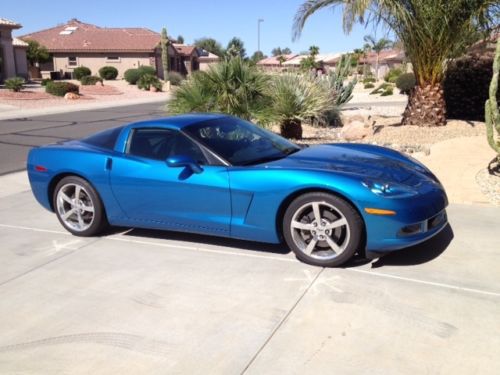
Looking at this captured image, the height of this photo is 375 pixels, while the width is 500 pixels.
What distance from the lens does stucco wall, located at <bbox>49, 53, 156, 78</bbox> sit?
53250 millimetres

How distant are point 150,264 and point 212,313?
1.23m

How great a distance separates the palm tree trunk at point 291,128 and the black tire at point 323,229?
21.2 feet

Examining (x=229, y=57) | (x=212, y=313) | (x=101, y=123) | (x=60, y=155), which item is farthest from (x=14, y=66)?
(x=212, y=313)

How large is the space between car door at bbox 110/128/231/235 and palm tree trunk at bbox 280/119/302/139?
19.0ft

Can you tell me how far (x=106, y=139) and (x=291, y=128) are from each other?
230 inches

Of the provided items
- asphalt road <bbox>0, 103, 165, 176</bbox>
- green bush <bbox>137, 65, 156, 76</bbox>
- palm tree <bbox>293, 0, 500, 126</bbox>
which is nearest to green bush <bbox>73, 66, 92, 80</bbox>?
green bush <bbox>137, 65, 156, 76</bbox>

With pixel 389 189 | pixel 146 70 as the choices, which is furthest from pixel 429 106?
pixel 146 70

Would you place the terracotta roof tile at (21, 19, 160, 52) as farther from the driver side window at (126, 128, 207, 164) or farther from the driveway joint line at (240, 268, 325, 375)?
the driveway joint line at (240, 268, 325, 375)

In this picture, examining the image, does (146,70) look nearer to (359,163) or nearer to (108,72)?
(108,72)

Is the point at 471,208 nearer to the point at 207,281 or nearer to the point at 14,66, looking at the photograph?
the point at 207,281

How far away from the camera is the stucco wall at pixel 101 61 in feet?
175

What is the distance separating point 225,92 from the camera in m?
10.1

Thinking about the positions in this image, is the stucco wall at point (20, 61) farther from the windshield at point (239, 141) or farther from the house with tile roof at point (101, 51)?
the windshield at point (239, 141)

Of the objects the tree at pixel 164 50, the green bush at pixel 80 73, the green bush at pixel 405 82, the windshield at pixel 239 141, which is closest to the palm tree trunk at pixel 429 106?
the windshield at pixel 239 141
